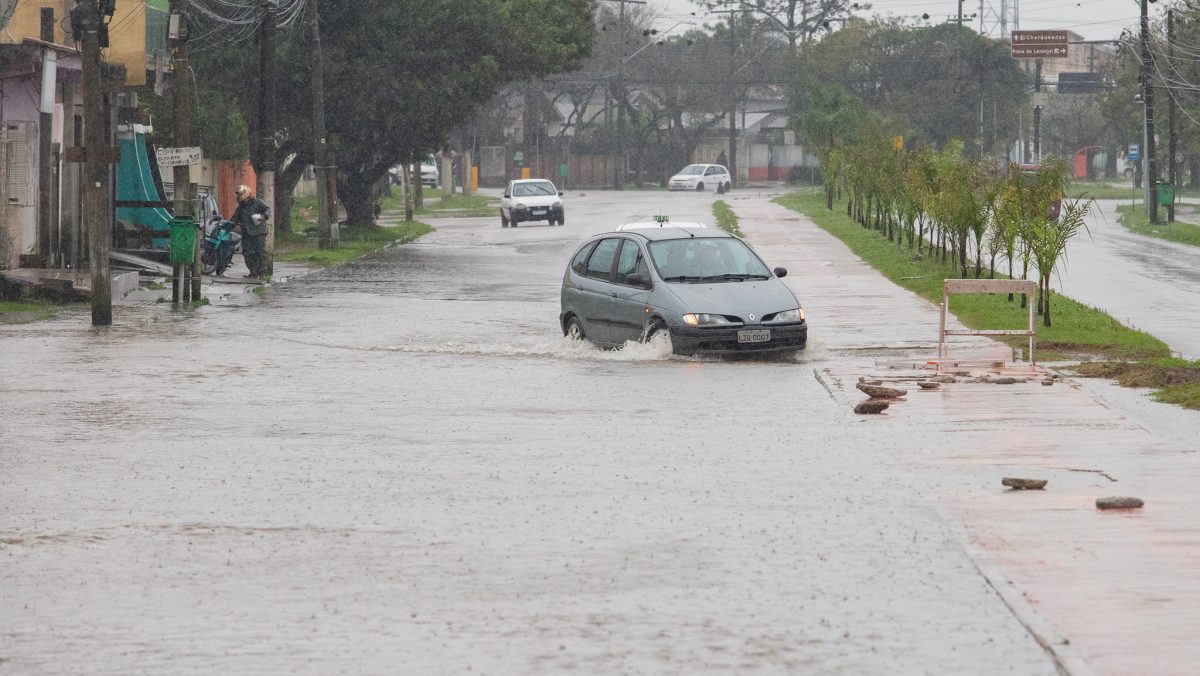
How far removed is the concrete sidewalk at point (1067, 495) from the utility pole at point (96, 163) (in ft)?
30.1

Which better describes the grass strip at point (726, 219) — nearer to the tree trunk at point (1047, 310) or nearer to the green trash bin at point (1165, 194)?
the green trash bin at point (1165, 194)

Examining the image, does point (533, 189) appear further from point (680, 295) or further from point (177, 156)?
point (680, 295)

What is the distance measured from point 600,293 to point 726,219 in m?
36.0

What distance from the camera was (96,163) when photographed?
23.7m

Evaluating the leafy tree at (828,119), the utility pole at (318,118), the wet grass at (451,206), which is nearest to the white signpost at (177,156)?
the utility pole at (318,118)

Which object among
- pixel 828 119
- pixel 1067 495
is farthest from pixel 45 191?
pixel 828 119

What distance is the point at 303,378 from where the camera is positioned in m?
18.4

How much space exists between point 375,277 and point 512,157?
84.0 m

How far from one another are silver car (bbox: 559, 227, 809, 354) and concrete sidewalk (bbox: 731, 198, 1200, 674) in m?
0.84

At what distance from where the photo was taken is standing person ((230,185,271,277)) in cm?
3275

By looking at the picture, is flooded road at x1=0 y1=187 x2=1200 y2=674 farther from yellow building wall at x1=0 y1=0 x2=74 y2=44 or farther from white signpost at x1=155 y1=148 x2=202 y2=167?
yellow building wall at x1=0 y1=0 x2=74 y2=44

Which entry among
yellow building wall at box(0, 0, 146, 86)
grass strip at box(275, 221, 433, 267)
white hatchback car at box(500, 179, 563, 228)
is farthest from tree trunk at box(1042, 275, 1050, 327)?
white hatchback car at box(500, 179, 563, 228)

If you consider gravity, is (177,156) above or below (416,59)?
below

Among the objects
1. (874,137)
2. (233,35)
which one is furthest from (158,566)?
(874,137)
